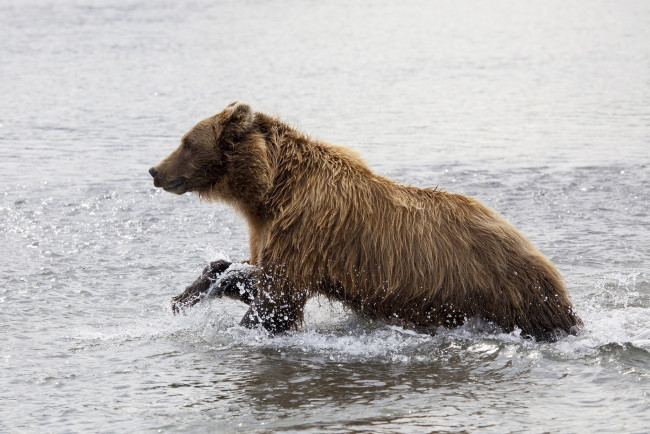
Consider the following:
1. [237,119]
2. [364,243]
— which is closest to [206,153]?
[237,119]

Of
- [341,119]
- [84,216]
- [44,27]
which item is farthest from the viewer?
[44,27]

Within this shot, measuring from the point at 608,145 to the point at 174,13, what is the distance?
84.2 feet

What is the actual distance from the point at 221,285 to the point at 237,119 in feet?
4.00

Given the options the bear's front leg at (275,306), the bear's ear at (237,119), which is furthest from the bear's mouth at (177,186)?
the bear's front leg at (275,306)

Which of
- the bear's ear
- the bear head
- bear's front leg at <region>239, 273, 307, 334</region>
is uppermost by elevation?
the bear's ear

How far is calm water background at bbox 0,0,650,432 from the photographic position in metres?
5.57

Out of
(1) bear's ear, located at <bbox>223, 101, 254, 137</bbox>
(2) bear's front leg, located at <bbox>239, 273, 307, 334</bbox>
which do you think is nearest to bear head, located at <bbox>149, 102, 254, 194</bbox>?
(1) bear's ear, located at <bbox>223, 101, 254, 137</bbox>

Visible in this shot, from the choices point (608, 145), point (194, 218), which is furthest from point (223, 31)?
point (194, 218)

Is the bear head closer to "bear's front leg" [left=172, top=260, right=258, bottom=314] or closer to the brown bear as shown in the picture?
the brown bear

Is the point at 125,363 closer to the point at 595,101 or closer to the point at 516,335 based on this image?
the point at 516,335

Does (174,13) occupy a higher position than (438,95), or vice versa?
(174,13)

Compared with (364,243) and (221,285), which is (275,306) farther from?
(364,243)

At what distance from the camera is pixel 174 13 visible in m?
36.1

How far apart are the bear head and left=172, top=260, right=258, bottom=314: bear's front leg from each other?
0.64 m
